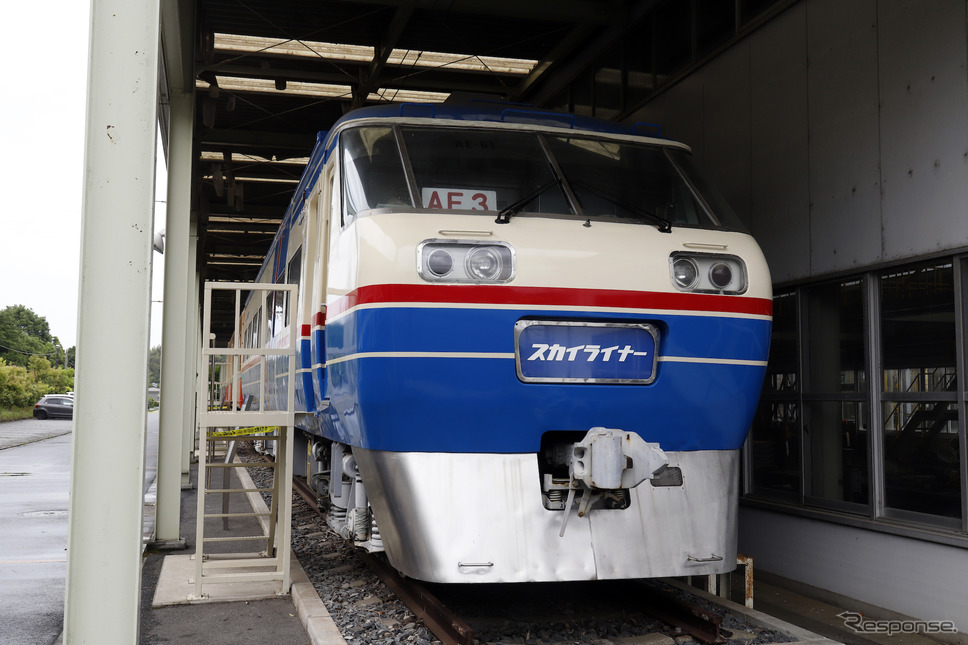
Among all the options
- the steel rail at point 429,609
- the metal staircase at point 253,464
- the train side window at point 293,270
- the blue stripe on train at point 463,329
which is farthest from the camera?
the train side window at point 293,270

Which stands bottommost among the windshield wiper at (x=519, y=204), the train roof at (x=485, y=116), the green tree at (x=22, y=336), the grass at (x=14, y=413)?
the grass at (x=14, y=413)

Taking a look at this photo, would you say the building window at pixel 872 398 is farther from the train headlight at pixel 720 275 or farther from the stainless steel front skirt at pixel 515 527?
the stainless steel front skirt at pixel 515 527

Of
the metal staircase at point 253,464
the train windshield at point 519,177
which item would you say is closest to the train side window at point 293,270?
the metal staircase at point 253,464

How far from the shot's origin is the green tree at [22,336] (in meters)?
68.6

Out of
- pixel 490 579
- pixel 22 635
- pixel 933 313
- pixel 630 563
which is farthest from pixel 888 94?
pixel 22 635

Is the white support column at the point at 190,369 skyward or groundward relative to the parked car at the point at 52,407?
skyward

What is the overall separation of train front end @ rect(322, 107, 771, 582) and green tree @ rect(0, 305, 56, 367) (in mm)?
63632

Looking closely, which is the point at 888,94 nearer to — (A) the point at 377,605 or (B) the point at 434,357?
(B) the point at 434,357

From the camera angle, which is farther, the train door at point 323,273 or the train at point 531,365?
the train door at point 323,273

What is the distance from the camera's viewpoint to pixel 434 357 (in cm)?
470

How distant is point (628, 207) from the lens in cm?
544

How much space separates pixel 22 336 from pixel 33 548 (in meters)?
77.4

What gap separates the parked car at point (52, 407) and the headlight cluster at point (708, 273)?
47.0 meters

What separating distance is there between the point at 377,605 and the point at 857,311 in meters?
4.26
